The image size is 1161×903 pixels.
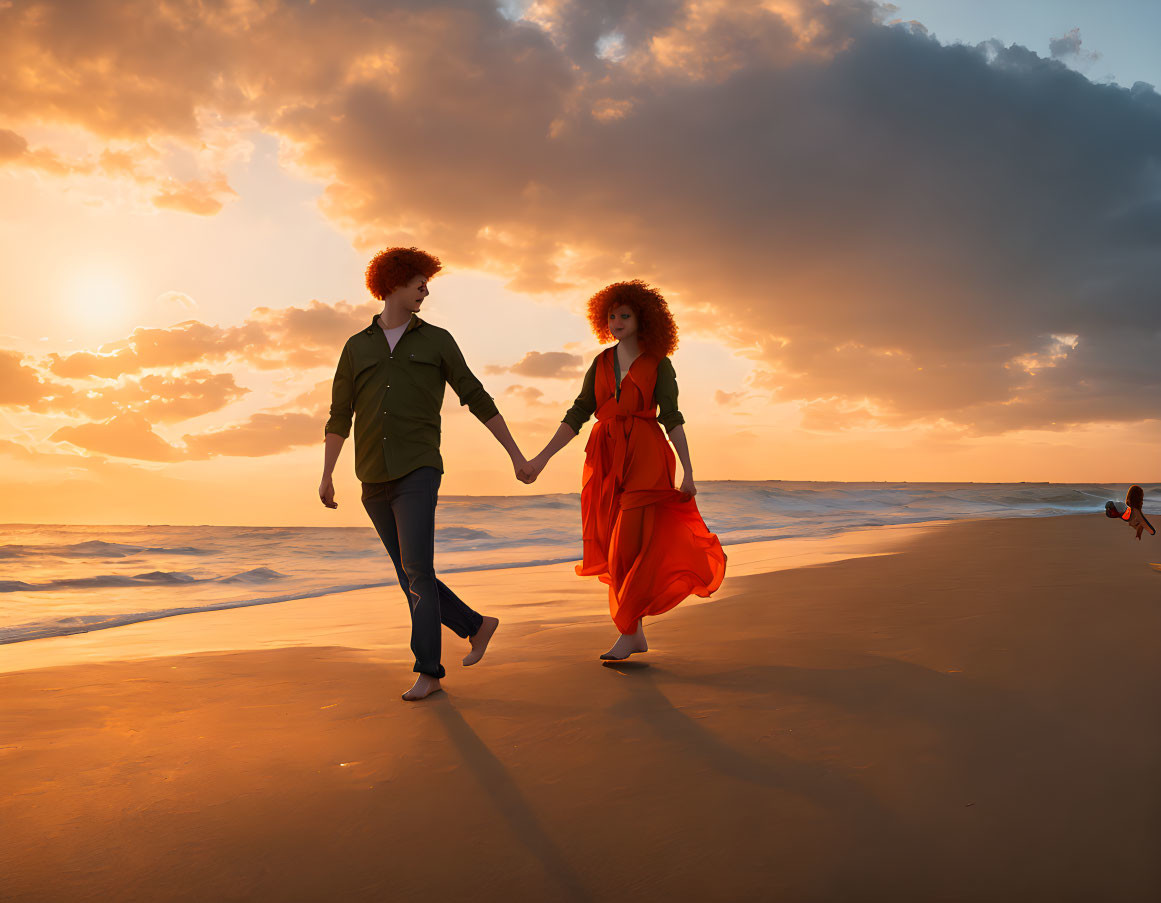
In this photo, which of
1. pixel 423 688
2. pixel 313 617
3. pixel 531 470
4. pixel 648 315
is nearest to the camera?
pixel 423 688

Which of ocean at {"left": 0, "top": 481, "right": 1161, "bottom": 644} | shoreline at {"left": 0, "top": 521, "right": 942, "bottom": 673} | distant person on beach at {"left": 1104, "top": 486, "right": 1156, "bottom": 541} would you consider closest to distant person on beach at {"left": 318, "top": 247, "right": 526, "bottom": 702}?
shoreline at {"left": 0, "top": 521, "right": 942, "bottom": 673}

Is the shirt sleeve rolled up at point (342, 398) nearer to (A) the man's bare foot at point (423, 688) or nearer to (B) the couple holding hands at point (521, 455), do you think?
(B) the couple holding hands at point (521, 455)

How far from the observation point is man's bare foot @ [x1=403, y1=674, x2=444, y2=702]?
3.41m

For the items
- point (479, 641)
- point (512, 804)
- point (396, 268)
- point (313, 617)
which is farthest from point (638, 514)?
point (313, 617)

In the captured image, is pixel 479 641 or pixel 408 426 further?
pixel 479 641

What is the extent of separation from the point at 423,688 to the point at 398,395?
4.56 ft

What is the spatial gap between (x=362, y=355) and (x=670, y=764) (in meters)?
2.48

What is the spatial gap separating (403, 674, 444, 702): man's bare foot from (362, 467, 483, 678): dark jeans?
29 millimetres

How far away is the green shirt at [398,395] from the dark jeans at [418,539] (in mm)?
75

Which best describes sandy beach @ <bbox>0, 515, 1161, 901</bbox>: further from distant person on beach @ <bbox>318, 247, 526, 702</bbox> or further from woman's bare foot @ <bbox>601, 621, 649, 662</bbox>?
distant person on beach @ <bbox>318, 247, 526, 702</bbox>

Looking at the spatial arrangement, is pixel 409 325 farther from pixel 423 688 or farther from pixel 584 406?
pixel 423 688

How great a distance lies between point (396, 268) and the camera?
3852 millimetres

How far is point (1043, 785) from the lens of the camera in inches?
82.3

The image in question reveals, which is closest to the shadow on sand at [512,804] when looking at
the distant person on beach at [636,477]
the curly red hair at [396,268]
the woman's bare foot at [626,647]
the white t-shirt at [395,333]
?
the woman's bare foot at [626,647]
